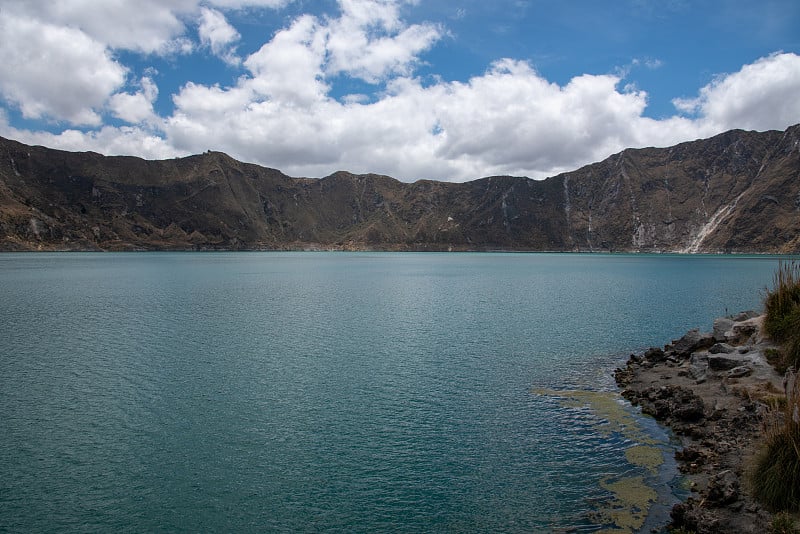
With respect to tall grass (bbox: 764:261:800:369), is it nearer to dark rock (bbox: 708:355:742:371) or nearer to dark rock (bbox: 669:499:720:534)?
dark rock (bbox: 708:355:742:371)

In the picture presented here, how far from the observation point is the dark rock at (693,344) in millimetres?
36438

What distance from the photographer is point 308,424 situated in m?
24.3

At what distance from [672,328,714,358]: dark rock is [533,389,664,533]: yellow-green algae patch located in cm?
1090

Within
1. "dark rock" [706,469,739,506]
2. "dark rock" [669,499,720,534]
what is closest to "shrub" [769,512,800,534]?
"dark rock" [669,499,720,534]

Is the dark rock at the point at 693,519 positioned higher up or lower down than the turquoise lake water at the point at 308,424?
higher up

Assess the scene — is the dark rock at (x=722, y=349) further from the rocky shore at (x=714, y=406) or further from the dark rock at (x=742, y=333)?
the dark rock at (x=742, y=333)

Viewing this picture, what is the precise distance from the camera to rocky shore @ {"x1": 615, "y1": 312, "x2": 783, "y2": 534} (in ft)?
48.6

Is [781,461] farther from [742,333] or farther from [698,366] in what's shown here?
[742,333]

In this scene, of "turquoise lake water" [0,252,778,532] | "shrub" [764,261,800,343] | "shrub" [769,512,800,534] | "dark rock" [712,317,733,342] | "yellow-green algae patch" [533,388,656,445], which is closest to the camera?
"shrub" [769,512,800,534]

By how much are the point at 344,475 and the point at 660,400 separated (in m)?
17.6

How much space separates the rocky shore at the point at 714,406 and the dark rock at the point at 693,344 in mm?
62

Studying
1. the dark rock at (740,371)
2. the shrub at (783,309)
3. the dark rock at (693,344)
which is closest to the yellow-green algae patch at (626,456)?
the dark rock at (740,371)

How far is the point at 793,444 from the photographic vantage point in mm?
13250

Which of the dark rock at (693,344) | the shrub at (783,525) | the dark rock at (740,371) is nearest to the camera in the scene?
the shrub at (783,525)
